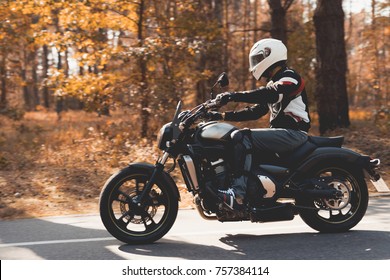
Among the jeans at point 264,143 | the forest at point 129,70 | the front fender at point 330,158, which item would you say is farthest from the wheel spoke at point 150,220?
the forest at point 129,70

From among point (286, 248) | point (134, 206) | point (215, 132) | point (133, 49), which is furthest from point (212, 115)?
point (133, 49)

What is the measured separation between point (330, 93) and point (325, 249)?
8566 millimetres

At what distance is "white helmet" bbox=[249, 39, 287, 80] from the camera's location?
18.7 ft

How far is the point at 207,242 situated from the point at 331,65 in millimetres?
8702

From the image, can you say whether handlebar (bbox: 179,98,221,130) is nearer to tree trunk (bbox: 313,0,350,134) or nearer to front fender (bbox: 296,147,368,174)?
front fender (bbox: 296,147,368,174)

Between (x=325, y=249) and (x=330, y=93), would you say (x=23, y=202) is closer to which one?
(x=325, y=249)

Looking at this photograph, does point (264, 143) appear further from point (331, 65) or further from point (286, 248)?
point (331, 65)

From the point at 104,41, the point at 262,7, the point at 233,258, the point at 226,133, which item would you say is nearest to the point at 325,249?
the point at 233,258

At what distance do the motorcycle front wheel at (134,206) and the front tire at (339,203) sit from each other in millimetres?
1426

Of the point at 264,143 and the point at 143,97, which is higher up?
the point at 143,97

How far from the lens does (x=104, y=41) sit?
43.1 feet

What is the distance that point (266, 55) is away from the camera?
18.8ft

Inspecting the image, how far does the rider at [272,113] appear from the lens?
215 inches

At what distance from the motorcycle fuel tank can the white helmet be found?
788mm
